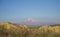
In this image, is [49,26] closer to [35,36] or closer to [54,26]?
[54,26]

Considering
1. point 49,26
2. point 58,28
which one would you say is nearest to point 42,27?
point 49,26

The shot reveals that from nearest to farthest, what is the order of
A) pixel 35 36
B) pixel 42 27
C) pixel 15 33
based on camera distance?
pixel 35 36, pixel 15 33, pixel 42 27

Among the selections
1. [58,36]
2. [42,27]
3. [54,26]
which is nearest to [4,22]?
[42,27]

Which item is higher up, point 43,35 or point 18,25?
point 18,25

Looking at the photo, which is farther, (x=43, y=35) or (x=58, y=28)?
(x=58, y=28)

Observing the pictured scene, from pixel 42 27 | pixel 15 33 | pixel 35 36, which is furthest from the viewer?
pixel 42 27

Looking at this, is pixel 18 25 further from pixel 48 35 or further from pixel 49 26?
pixel 48 35

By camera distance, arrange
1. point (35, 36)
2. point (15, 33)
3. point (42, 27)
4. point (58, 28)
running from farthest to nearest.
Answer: point (58, 28), point (42, 27), point (15, 33), point (35, 36)

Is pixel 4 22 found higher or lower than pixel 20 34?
higher

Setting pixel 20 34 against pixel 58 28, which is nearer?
pixel 20 34
